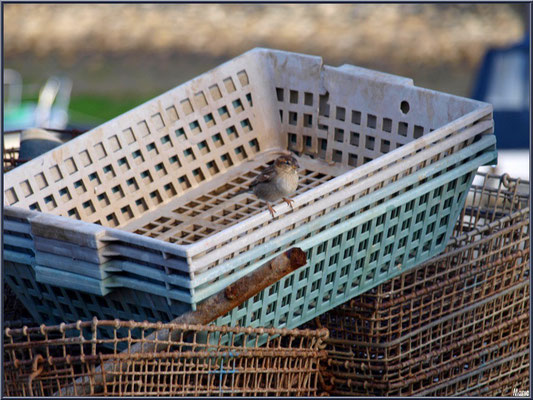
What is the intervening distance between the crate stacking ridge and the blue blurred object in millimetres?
10019

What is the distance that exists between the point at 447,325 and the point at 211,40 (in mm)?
21437

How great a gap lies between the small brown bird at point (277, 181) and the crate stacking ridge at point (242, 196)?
187 mm

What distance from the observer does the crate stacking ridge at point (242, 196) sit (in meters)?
3.70

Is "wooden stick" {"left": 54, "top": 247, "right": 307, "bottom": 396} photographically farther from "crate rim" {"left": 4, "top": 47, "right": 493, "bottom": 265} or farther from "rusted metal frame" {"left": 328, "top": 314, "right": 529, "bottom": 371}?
"rusted metal frame" {"left": 328, "top": 314, "right": 529, "bottom": 371}

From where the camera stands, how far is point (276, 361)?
3938 mm

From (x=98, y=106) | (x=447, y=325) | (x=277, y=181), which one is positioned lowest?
(x=447, y=325)

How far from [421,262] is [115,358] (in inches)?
67.1

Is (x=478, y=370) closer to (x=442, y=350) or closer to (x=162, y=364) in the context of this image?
(x=442, y=350)

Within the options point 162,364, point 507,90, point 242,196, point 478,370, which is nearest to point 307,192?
point 162,364

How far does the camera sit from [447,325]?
176 inches

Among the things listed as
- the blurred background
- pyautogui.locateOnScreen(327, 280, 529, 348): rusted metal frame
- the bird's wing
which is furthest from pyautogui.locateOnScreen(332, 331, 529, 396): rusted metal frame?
the blurred background

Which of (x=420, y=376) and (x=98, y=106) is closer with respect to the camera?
(x=420, y=376)

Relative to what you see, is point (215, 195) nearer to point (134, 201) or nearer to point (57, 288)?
point (134, 201)

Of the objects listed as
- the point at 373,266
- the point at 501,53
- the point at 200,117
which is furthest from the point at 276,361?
the point at 501,53
